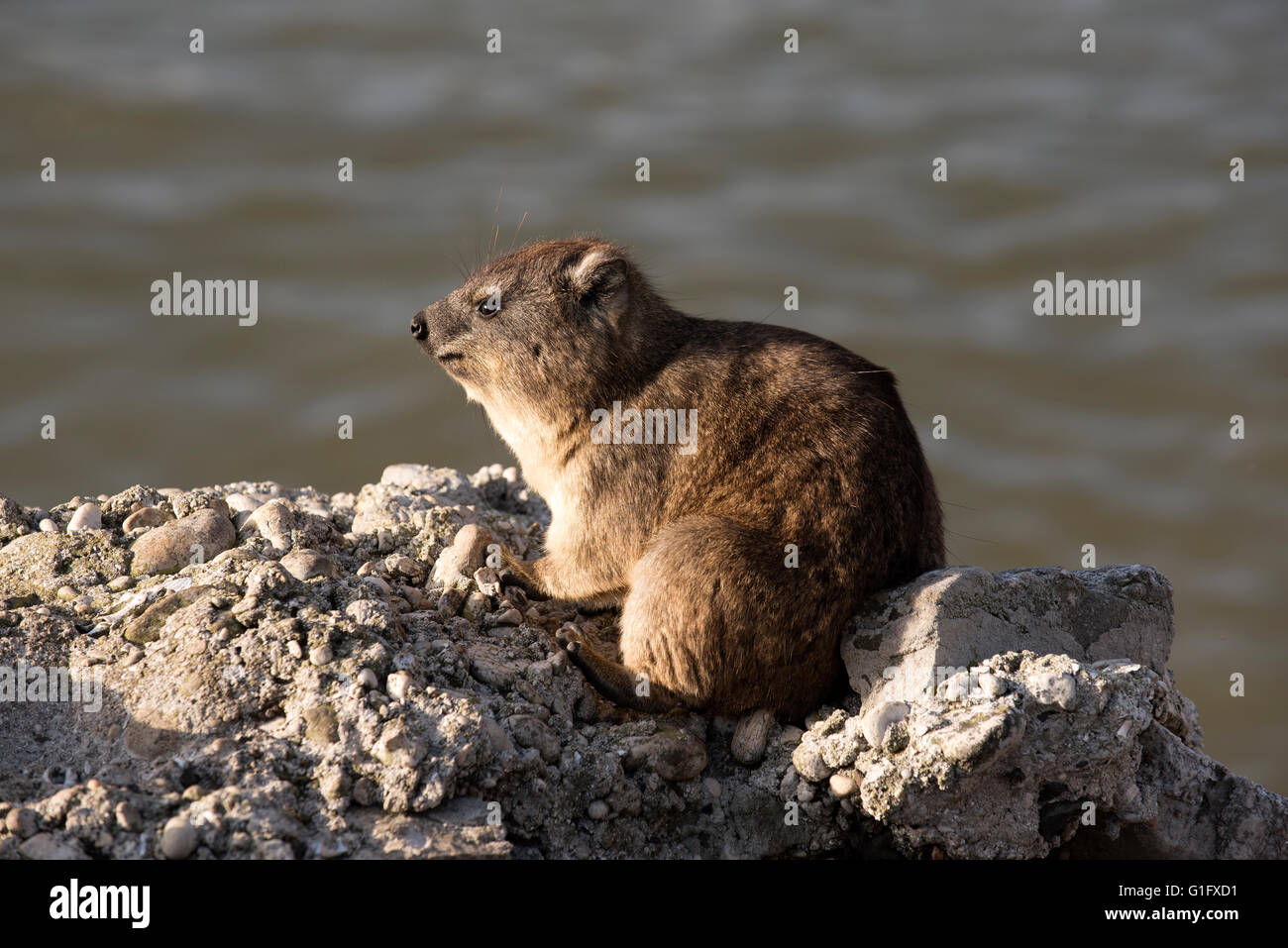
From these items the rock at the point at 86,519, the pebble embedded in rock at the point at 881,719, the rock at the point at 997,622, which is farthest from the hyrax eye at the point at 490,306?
the pebble embedded in rock at the point at 881,719

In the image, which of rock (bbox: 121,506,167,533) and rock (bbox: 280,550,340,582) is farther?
rock (bbox: 121,506,167,533)

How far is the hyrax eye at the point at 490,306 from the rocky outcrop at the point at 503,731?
175 centimetres

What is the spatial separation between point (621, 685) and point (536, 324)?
2.34m

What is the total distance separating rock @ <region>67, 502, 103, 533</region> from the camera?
6785mm

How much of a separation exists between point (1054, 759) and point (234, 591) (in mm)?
3817

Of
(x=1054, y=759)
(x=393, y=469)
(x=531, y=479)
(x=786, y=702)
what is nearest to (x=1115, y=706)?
(x=1054, y=759)

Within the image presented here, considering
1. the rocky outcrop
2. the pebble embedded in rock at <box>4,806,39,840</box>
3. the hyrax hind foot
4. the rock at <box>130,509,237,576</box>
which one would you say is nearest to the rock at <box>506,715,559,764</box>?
the rocky outcrop

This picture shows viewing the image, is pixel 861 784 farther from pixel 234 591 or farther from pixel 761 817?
pixel 234 591

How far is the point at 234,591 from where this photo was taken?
5918 mm

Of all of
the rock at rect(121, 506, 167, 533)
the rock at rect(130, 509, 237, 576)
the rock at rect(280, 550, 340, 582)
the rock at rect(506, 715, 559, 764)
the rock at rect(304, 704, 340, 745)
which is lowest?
the rock at rect(506, 715, 559, 764)

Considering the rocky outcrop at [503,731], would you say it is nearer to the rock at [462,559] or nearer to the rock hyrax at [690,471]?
the rock at [462,559]

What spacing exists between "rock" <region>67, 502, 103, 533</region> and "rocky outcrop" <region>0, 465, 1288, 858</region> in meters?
0.12

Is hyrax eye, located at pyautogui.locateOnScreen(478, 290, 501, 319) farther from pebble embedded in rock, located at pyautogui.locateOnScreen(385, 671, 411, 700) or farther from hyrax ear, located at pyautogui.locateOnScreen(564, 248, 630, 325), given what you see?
pebble embedded in rock, located at pyautogui.locateOnScreen(385, 671, 411, 700)

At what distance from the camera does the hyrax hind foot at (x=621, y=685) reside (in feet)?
20.5
